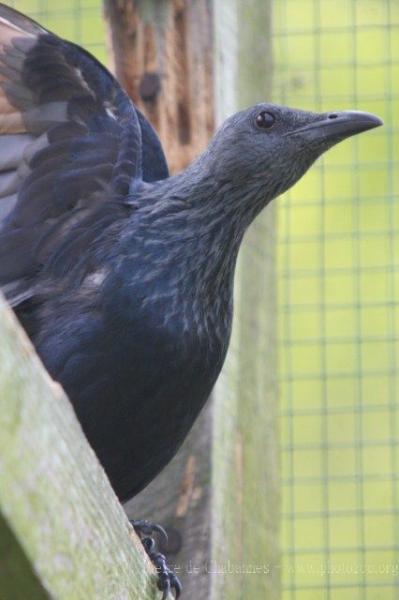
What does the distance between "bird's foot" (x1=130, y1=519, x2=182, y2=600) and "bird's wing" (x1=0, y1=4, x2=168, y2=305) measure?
21.1 inches

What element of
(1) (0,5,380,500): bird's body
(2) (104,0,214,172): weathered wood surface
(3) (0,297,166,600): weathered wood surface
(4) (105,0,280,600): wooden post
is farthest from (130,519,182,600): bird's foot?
(2) (104,0,214,172): weathered wood surface

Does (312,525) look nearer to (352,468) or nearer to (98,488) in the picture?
(352,468)

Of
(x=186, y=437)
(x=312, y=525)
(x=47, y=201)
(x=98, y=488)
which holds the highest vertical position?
(x=98, y=488)

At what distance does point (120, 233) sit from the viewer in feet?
8.36

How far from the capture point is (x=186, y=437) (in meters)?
2.35

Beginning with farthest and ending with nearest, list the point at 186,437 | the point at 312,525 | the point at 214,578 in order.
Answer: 1. the point at 312,525
2. the point at 186,437
3. the point at 214,578

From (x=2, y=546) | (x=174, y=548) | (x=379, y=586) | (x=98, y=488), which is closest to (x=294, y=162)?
(x=174, y=548)

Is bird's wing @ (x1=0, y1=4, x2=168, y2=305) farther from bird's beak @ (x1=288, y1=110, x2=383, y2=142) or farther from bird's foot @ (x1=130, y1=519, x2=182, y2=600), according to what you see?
bird's foot @ (x1=130, y1=519, x2=182, y2=600)

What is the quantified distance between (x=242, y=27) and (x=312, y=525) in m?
1.82

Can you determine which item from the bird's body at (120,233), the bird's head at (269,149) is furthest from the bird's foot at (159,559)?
the bird's head at (269,149)

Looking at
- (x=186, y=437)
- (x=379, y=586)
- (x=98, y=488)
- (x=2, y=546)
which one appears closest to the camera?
(x=2, y=546)

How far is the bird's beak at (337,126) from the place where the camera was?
2.55 metres

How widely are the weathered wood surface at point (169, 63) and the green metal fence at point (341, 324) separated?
1.03 m

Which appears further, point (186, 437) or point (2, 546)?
point (186, 437)
